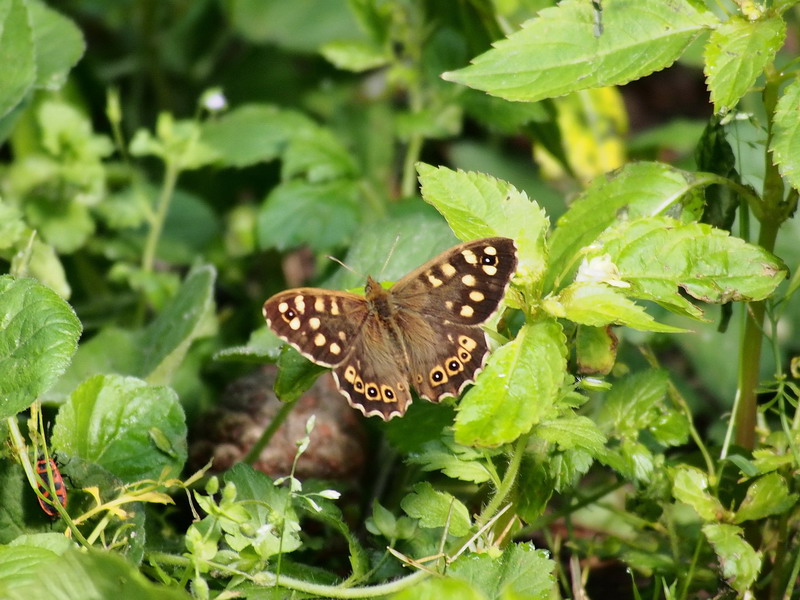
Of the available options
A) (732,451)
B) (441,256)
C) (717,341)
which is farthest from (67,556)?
(717,341)

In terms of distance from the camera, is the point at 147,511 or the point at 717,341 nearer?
the point at 147,511

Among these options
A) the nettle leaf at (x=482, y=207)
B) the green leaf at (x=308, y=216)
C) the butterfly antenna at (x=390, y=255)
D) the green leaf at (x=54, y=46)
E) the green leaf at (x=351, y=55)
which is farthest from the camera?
the green leaf at (x=351, y=55)

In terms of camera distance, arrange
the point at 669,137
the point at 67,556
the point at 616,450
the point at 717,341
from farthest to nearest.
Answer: the point at 669,137
the point at 717,341
the point at 616,450
the point at 67,556

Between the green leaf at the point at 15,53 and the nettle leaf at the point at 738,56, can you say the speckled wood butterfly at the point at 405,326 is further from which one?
the green leaf at the point at 15,53

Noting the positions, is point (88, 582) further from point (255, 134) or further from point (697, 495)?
point (255, 134)

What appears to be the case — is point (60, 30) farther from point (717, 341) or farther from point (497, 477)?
point (717, 341)

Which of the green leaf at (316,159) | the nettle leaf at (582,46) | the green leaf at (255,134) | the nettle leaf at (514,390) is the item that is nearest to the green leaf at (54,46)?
the green leaf at (255,134)

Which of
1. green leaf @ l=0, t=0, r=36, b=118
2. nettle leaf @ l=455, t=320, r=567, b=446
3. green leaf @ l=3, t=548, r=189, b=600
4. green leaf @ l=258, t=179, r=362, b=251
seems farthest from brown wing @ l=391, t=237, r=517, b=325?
green leaf @ l=0, t=0, r=36, b=118
